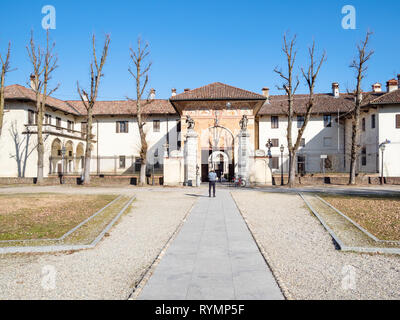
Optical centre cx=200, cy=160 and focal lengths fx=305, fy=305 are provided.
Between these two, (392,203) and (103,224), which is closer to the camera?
(103,224)

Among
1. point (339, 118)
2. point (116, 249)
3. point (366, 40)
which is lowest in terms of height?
point (116, 249)

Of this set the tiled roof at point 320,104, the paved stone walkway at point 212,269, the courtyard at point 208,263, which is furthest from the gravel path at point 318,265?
the tiled roof at point 320,104

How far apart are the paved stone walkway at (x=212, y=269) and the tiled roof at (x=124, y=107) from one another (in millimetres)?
31825

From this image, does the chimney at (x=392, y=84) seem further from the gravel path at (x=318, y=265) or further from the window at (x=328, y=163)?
the gravel path at (x=318, y=265)

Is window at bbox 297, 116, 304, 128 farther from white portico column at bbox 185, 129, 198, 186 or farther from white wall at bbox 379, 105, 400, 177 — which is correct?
white portico column at bbox 185, 129, 198, 186

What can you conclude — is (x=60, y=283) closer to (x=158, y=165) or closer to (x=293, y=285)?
(x=293, y=285)

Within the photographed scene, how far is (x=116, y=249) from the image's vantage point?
6.88 m

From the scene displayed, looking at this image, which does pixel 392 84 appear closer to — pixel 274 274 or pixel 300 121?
pixel 300 121

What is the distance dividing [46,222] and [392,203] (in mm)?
13515

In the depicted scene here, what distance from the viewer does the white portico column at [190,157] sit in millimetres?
22547

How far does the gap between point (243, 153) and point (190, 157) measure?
4.01m
